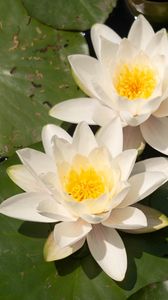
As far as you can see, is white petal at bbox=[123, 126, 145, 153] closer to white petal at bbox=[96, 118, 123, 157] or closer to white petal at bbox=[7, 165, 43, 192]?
white petal at bbox=[96, 118, 123, 157]

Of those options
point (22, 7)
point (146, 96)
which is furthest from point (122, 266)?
point (22, 7)

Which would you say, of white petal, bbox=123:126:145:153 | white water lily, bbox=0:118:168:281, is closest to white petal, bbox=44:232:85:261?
white water lily, bbox=0:118:168:281

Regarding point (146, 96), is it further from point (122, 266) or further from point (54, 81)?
point (122, 266)

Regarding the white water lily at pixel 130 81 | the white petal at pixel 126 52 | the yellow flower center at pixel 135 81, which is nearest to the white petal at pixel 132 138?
the white water lily at pixel 130 81

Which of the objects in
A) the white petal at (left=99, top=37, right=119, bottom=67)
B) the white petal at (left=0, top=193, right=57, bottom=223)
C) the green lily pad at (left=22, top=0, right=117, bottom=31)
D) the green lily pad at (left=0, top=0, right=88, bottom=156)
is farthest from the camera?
the green lily pad at (left=22, top=0, right=117, bottom=31)

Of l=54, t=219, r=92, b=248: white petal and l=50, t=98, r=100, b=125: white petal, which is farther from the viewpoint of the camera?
l=50, t=98, r=100, b=125: white petal

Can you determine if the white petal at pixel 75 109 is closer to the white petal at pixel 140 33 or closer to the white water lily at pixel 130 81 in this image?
the white water lily at pixel 130 81

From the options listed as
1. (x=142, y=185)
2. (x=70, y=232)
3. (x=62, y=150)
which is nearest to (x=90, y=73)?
(x=62, y=150)
